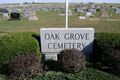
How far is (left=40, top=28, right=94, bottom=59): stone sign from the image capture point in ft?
17.3

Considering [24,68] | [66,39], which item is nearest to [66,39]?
[66,39]

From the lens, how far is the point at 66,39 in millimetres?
5367

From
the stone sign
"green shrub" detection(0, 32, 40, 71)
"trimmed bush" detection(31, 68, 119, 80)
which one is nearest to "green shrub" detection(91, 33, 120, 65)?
the stone sign

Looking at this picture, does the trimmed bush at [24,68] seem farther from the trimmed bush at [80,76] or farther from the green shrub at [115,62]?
the green shrub at [115,62]

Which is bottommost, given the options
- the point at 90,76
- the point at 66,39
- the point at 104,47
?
the point at 90,76

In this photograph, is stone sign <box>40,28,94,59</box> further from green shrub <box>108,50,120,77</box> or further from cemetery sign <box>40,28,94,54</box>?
green shrub <box>108,50,120,77</box>

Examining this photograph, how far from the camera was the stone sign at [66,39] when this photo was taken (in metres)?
5.27

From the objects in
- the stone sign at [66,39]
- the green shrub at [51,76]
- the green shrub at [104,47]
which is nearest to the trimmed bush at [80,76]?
the green shrub at [51,76]

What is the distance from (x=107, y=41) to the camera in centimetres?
483

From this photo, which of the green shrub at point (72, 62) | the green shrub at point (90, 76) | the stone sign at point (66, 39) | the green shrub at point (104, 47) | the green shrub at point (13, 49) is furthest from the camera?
the stone sign at point (66, 39)

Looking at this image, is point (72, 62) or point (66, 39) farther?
point (66, 39)

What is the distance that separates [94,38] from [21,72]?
320 cm

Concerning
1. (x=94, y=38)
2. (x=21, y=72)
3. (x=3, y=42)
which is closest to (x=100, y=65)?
(x=94, y=38)

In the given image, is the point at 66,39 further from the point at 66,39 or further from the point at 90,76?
the point at 90,76
